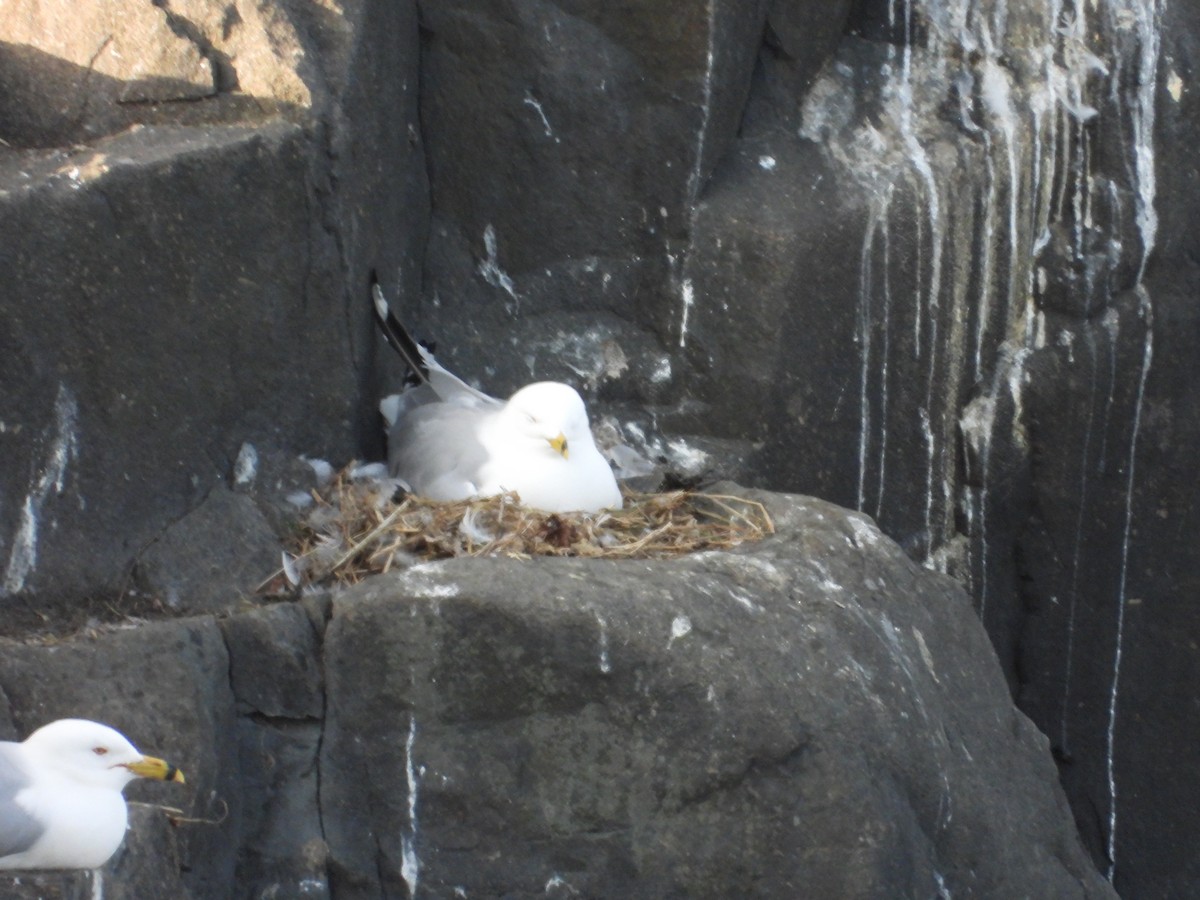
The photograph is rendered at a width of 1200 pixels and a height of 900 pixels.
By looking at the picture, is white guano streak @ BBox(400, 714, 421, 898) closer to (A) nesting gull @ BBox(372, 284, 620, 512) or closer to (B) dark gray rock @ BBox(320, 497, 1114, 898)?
(B) dark gray rock @ BBox(320, 497, 1114, 898)

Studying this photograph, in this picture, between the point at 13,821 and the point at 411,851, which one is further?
the point at 411,851

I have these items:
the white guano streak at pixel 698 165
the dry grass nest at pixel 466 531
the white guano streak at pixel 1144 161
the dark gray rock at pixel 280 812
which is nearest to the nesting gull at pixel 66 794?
the dark gray rock at pixel 280 812

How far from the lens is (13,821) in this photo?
2.92 meters

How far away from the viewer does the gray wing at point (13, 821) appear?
9.55 feet

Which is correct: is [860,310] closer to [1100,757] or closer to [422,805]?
[1100,757]

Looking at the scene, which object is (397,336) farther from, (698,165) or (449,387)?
(698,165)

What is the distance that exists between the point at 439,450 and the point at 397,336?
44cm

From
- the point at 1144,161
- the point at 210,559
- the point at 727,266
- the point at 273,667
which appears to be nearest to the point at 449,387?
the point at 727,266

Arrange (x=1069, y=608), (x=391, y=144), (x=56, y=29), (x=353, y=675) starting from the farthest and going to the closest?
(x=1069, y=608)
(x=391, y=144)
(x=56, y=29)
(x=353, y=675)

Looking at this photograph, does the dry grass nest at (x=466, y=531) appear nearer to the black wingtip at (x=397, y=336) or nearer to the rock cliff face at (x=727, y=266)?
the rock cliff face at (x=727, y=266)

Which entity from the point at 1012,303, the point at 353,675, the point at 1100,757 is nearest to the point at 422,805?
the point at 353,675

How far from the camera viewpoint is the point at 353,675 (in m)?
3.80

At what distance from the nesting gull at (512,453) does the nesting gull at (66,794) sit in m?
1.69

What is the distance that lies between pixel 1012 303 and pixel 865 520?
1752 millimetres
